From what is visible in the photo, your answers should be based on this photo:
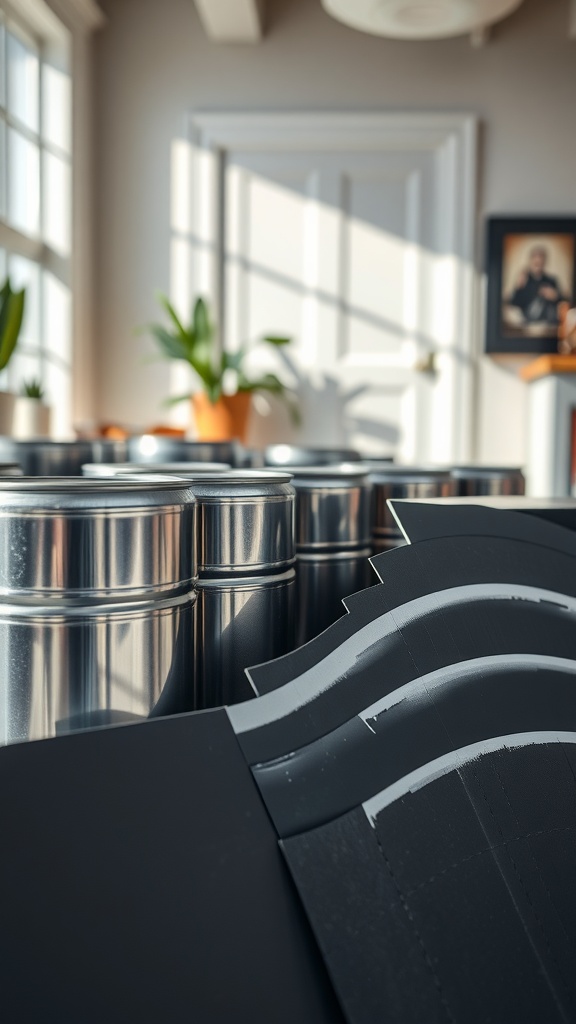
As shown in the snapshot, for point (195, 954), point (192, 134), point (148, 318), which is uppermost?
point (192, 134)

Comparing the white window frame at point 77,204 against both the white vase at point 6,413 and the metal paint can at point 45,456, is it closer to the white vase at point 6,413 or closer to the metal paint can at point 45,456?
the white vase at point 6,413

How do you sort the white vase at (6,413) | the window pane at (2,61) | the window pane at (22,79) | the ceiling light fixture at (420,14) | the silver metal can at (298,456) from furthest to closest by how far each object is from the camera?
the window pane at (22,79) < the window pane at (2,61) < the ceiling light fixture at (420,14) < the white vase at (6,413) < the silver metal can at (298,456)

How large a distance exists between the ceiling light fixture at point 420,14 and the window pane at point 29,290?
57.3 inches

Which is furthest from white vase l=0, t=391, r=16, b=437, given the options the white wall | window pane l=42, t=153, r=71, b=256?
the white wall

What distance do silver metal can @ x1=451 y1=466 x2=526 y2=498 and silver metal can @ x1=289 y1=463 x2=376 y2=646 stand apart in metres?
0.22

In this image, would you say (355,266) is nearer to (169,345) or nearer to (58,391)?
(169,345)

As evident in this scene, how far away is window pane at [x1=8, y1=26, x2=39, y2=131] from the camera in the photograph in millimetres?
3314

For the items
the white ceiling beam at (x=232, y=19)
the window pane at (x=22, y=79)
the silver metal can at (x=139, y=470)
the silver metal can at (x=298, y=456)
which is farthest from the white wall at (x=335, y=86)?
the silver metal can at (x=139, y=470)

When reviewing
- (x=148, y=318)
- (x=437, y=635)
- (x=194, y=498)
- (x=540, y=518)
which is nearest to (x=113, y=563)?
(x=194, y=498)

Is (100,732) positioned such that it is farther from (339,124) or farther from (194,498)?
(339,124)

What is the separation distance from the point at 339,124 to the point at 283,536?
148 inches

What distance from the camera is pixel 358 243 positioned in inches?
154

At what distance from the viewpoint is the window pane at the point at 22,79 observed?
130 inches

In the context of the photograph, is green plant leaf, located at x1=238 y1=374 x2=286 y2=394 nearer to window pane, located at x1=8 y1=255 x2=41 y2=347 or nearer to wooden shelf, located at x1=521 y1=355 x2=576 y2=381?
window pane, located at x1=8 y1=255 x2=41 y2=347
